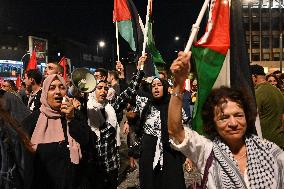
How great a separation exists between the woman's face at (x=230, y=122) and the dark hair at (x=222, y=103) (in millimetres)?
40

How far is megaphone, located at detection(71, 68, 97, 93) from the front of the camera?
5.58m

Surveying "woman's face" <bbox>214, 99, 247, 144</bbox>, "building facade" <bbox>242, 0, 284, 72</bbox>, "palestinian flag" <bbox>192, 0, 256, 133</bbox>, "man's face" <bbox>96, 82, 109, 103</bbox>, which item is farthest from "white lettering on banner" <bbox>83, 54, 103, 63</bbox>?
"woman's face" <bbox>214, 99, 247, 144</bbox>

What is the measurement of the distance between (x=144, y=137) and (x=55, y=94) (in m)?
1.87

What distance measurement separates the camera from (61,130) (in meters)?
4.65

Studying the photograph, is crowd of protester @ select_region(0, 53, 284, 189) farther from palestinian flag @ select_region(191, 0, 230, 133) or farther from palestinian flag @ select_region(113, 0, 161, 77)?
palestinian flag @ select_region(113, 0, 161, 77)

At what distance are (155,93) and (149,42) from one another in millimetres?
1978

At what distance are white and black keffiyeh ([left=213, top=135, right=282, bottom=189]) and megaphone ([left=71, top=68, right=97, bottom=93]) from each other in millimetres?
2859

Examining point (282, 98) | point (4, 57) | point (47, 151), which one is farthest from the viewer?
Result: point (4, 57)

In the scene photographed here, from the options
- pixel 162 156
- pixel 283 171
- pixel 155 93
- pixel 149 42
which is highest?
pixel 149 42

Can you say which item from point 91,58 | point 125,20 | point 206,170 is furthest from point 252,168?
point 91,58

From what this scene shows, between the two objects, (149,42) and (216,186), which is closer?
(216,186)

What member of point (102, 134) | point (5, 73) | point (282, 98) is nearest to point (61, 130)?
point (102, 134)

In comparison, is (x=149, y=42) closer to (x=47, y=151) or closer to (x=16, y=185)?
(x=47, y=151)

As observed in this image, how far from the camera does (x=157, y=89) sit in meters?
6.21
